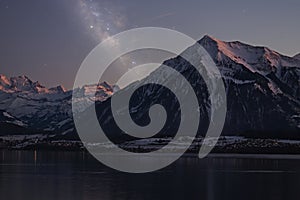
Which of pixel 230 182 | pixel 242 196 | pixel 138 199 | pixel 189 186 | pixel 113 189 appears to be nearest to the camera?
pixel 138 199

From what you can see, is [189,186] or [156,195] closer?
[156,195]

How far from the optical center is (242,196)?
75500 millimetres

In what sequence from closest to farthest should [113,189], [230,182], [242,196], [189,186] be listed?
[242,196] → [113,189] → [189,186] → [230,182]

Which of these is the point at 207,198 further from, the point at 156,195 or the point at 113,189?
the point at 113,189

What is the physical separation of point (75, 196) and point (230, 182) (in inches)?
1459

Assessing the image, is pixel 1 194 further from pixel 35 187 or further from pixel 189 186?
pixel 189 186

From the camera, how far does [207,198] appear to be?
73312 millimetres

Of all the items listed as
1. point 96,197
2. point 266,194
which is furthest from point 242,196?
point 96,197

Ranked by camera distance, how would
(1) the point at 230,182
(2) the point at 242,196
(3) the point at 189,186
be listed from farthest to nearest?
1. (1) the point at 230,182
2. (3) the point at 189,186
3. (2) the point at 242,196

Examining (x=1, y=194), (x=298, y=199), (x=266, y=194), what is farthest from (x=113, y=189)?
(x=298, y=199)

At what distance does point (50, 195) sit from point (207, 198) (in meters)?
23.4

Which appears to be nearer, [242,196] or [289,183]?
[242,196]

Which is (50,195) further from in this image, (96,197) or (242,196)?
(242,196)

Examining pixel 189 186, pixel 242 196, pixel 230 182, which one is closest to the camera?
pixel 242 196
